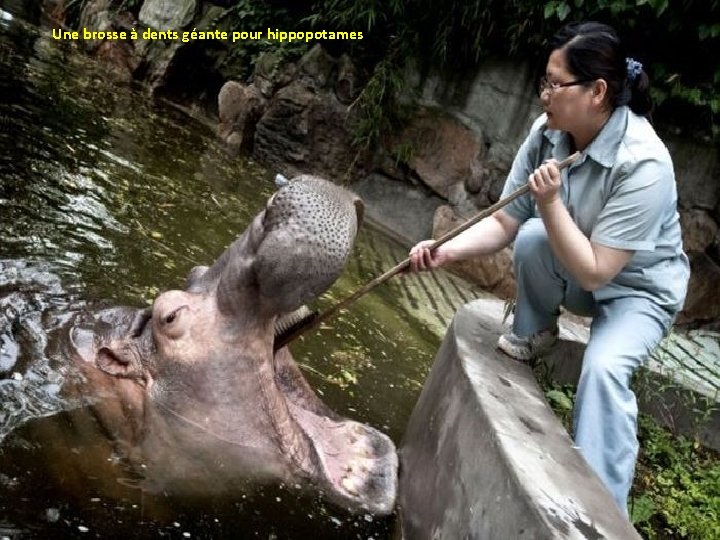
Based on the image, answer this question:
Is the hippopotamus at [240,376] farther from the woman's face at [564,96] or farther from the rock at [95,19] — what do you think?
the rock at [95,19]

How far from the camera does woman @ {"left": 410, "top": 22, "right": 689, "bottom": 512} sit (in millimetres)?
2277

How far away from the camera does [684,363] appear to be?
15.3 ft

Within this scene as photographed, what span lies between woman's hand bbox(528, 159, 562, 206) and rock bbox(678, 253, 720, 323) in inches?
172

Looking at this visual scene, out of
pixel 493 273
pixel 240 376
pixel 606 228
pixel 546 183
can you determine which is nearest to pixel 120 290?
pixel 240 376

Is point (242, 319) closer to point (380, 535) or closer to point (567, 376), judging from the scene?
point (380, 535)

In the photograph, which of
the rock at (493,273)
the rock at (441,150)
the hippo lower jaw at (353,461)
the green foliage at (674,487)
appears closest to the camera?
the hippo lower jaw at (353,461)

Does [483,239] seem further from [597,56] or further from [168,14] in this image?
[168,14]

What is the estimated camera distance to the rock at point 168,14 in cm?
1098

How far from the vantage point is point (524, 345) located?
2.77 meters

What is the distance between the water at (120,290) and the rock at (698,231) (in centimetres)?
203

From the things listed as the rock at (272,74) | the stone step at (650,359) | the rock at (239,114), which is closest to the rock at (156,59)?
the rock at (272,74)

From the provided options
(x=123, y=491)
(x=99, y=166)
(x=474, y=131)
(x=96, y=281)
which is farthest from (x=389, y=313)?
(x=474, y=131)

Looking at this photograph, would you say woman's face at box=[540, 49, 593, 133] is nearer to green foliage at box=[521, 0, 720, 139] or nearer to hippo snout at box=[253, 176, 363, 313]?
hippo snout at box=[253, 176, 363, 313]

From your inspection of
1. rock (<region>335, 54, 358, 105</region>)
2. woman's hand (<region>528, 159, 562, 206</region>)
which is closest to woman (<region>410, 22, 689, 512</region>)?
woman's hand (<region>528, 159, 562, 206</region>)
